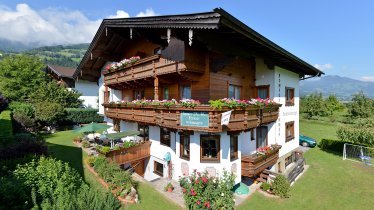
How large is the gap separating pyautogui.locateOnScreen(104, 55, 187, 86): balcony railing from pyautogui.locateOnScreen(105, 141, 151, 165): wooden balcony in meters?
5.22

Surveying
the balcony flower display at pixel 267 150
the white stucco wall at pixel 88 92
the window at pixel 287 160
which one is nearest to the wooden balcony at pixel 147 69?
the balcony flower display at pixel 267 150

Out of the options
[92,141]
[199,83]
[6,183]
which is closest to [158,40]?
[199,83]

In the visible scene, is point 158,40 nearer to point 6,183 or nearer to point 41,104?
point 6,183

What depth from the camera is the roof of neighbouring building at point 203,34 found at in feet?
31.6

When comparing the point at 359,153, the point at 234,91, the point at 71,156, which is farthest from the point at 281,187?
the point at 71,156

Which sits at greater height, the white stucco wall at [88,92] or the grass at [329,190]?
the white stucco wall at [88,92]

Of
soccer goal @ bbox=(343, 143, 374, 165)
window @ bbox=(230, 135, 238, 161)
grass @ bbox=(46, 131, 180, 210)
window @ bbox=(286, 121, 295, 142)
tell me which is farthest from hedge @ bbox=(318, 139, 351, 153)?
grass @ bbox=(46, 131, 180, 210)

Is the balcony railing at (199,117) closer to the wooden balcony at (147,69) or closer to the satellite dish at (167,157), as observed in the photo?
the wooden balcony at (147,69)

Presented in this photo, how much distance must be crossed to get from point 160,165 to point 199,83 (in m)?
7.12

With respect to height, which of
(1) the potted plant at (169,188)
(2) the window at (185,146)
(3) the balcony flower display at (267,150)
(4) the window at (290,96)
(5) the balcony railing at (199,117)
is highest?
(4) the window at (290,96)

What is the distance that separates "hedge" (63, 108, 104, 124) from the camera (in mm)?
31234

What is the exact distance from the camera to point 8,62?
1485 inches

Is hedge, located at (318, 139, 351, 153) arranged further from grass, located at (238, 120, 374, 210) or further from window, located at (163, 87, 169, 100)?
window, located at (163, 87, 169, 100)

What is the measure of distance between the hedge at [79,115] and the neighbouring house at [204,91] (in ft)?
46.1
